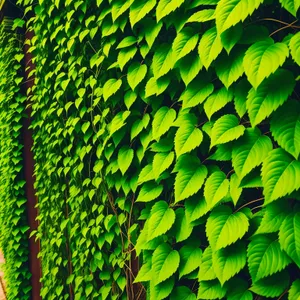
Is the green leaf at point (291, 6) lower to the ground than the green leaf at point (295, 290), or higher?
higher

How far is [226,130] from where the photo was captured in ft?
4.59

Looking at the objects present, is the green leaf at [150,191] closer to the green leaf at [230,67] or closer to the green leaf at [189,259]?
the green leaf at [189,259]

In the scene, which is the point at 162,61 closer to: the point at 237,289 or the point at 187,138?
the point at 187,138

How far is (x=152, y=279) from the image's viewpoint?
66.6 inches

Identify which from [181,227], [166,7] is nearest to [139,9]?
[166,7]

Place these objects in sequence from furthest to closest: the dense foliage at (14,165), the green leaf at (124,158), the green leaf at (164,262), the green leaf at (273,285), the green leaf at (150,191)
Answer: the dense foliage at (14,165), the green leaf at (124,158), the green leaf at (150,191), the green leaf at (164,262), the green leaf at (273,285)

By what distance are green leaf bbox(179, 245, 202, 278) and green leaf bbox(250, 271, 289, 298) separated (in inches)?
12.1

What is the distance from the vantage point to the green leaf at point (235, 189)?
53.9 inches

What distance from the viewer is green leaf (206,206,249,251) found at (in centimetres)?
134

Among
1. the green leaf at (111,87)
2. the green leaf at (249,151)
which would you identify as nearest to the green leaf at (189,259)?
the green leaf at (249,151)

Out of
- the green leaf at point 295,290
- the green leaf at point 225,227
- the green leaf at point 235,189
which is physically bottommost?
the green leaf at point 295,290

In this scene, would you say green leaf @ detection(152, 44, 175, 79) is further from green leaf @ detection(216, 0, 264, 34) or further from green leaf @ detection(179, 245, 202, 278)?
green leaf @ detection(179, 245, 202, 278)

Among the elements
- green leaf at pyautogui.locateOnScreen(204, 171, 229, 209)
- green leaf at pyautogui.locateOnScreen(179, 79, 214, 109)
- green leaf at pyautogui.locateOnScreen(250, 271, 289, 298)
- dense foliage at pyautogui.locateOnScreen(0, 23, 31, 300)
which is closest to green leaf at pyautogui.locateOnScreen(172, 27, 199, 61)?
green leaf at pyautogui.locateOnScreen(179, 79, 214, 109)

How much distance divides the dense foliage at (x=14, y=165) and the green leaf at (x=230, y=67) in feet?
9.96
